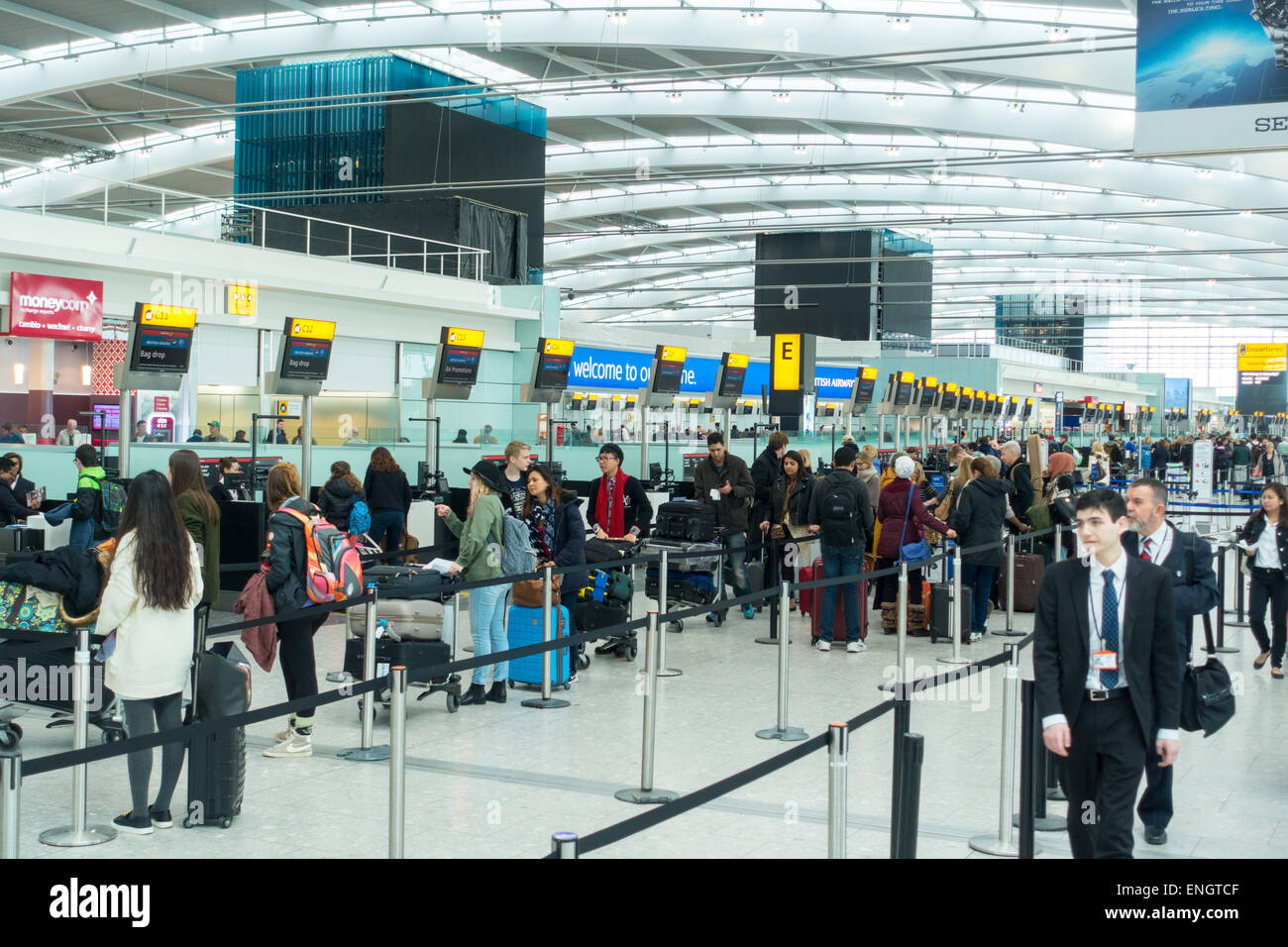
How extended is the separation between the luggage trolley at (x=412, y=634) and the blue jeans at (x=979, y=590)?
201 inches

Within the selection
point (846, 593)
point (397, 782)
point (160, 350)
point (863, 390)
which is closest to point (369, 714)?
point (397, 782)

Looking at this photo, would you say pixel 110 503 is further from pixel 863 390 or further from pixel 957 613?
pixel 863 390

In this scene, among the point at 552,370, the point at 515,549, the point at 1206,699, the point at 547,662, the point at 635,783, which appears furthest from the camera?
the point at 552,370

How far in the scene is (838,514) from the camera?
33.3ft

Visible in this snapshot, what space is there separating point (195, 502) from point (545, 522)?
2.45 meters

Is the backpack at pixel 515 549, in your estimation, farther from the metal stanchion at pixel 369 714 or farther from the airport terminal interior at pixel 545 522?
the metal stanchion at pixel 369 714

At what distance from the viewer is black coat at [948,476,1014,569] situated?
11.0 m

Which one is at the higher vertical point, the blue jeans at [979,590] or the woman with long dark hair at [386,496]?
the woman with long dark hair at [386,496]

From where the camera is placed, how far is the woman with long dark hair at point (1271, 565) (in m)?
9.20

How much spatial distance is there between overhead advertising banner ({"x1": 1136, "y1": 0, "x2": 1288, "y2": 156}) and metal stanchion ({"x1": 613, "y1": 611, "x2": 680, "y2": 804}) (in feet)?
18.5

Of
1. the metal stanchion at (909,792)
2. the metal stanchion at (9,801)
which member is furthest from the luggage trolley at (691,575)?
the metal stanchion at (9,801)

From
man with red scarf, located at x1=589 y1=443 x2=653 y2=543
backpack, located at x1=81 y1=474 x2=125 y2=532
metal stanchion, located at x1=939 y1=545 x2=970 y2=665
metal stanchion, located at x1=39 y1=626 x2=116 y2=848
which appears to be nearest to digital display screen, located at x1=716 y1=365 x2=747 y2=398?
man with red scarf, located at x1=589 y1=443 x2=653 y2=543

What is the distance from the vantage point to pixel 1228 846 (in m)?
5.33

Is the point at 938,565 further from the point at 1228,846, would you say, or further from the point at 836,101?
the point at 836,101
